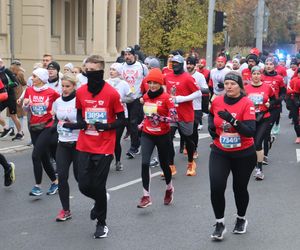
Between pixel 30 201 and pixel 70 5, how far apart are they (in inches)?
878

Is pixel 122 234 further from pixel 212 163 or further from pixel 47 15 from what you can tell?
pixel 47 15

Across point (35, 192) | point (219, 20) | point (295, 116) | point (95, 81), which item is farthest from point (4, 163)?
point (219, 20)

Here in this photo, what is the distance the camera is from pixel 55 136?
320 inches

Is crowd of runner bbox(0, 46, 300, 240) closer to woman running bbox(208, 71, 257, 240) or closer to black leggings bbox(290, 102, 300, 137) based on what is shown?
woman running bbox(208, 71, 257, 240)

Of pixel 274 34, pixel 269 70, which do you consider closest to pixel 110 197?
pixel 269 70

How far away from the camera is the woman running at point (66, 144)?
6.95 m

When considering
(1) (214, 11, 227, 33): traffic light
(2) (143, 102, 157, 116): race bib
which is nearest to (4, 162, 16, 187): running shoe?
(2) (143, 102, 157, 116): race bib

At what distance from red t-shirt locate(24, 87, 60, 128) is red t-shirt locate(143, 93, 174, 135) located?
1.28 meters

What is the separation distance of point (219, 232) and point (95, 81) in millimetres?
2039

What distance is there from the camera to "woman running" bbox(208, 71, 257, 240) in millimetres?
6109

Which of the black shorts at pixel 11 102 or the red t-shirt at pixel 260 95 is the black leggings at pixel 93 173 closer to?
the red t-shirt at pixel 260 95

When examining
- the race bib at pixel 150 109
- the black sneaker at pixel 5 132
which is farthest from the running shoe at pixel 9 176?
the black sneaker at pixel 5 132

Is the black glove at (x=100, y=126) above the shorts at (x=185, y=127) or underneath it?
above

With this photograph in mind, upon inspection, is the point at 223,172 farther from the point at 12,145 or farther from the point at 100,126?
the point at 12,145
